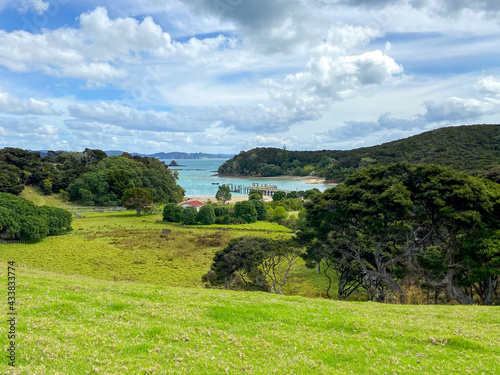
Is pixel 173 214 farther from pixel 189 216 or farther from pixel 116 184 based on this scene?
pixel 116 184

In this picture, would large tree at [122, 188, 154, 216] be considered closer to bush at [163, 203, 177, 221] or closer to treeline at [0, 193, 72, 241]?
bush at [163, 203, 177, 221]

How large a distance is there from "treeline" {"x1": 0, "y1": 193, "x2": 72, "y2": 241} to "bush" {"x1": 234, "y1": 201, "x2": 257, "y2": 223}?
36185mm

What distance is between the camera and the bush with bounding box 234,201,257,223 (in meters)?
77.8

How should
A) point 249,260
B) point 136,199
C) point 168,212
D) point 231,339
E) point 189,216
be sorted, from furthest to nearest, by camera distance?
1. point 136,199
2. point 168,212
3. point 189,216
4. point 249,260
5. point 231,339

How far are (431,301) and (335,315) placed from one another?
1692 cm

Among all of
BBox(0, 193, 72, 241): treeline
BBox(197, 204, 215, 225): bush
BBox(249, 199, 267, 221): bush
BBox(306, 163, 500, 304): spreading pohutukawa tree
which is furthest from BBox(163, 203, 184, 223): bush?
BBox(306, 163, 500, 304): spreading pohutukawa tree

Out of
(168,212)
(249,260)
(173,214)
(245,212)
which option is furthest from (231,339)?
(168,212)

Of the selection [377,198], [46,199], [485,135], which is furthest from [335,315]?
[485,135]

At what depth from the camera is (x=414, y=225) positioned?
77.9 feet

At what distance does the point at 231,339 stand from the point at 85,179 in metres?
95.6

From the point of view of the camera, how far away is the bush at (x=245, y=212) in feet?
255

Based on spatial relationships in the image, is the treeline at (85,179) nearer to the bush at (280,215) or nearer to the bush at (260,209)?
the bush at (260,209)

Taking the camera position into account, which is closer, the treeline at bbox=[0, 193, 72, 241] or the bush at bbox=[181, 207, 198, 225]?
the treeline at bbox=[0, 193, 72, 241]

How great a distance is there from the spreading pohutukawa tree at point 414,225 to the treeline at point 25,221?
43227 millimetres
